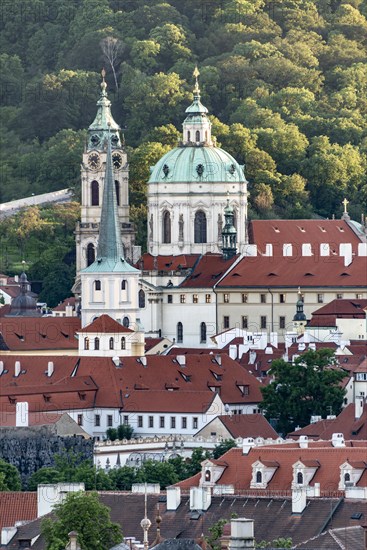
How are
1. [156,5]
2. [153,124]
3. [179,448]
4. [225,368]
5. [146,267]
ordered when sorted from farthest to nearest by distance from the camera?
1. [156,5]
2. [153,124]
3. [146,267]
4. [225,368]
5. [179,448]

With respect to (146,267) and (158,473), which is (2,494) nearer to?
(158,473)

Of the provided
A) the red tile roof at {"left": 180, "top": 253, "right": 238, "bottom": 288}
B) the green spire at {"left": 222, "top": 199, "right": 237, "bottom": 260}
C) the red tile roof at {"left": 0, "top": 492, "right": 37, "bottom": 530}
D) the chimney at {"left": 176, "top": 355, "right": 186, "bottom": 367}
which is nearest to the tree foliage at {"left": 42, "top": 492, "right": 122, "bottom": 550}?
A: the red tile roof at {"left": 0, "top": 492, "right": 37, "bottom": 530}

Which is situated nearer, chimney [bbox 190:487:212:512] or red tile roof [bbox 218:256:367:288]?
chimney [bbox 190:487:212:512]

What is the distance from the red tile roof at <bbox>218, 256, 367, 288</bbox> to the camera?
422ft

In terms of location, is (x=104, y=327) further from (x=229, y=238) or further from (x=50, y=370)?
(x=229, y=238)

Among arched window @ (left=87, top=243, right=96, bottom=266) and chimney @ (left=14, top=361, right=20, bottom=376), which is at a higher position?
arched window @ (left=87, top=243, right=96, bottom=266)

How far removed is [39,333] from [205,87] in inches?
1961

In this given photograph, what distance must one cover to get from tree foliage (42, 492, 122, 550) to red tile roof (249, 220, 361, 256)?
75855mm

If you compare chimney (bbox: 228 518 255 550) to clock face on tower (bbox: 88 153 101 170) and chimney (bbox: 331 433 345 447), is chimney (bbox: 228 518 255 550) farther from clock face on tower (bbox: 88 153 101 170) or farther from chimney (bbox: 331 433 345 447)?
clock face on tower (bbox: 88 153 101 170)

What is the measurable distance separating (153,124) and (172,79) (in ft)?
8.92

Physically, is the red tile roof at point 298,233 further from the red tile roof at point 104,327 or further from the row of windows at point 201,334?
the red tile roof at point 104,327

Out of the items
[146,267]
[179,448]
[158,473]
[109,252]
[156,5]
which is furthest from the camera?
[156,5]

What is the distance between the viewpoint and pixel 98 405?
346ft

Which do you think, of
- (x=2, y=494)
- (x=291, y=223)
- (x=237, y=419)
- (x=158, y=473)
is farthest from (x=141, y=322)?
(x=2, y=494)
